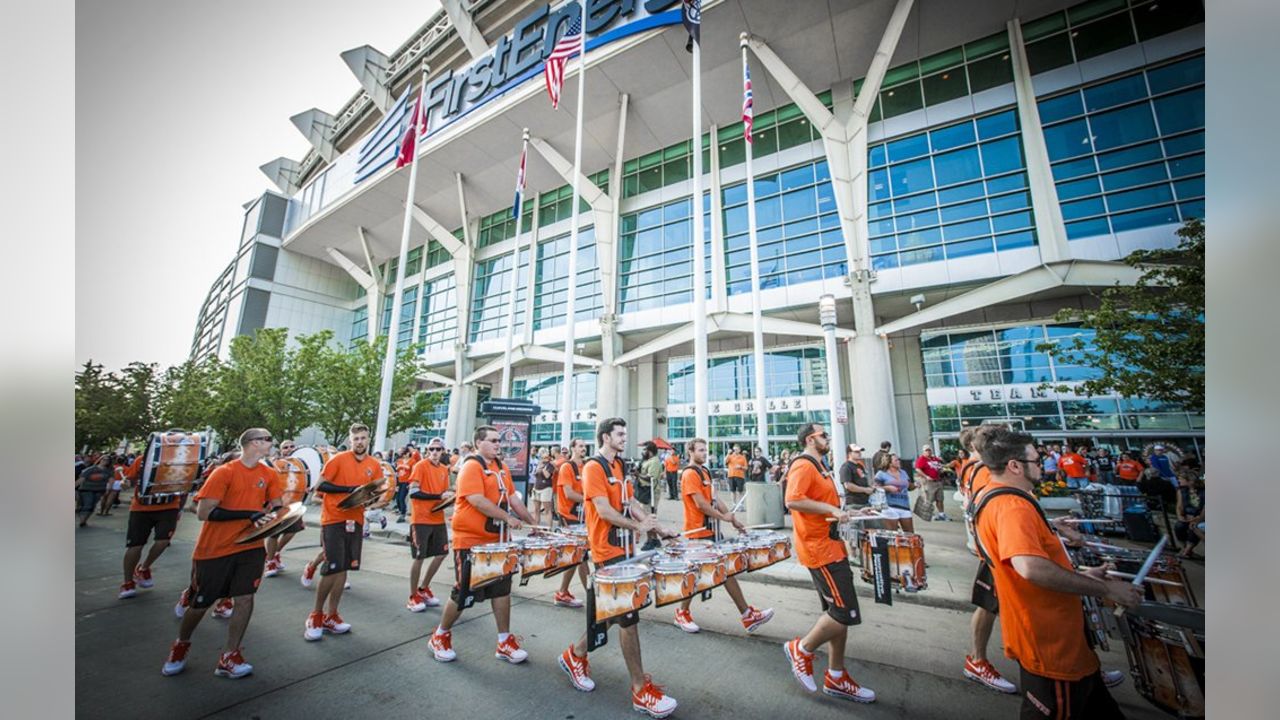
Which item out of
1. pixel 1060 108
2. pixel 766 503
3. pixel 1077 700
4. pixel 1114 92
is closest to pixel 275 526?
pixel 1077 700

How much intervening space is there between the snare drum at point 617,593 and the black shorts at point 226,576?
319cm

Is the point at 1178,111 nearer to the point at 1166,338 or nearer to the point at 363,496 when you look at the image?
the point at 1166,338

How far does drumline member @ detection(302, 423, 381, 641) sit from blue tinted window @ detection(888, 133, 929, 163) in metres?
23.1

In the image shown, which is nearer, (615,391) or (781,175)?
(781,175)

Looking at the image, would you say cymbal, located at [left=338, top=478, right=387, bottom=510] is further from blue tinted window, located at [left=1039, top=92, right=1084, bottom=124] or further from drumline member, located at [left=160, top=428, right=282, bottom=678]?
blue tinted window, located at [left=1039, top=92, right=1084, bottom=124]

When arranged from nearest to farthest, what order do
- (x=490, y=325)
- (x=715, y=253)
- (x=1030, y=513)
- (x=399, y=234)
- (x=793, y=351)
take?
(x=1030, y=513)
(x=715, y=253)
(x=793, y=351)
(x=490, y=325)
(x=399, y=234)

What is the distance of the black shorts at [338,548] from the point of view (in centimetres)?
533

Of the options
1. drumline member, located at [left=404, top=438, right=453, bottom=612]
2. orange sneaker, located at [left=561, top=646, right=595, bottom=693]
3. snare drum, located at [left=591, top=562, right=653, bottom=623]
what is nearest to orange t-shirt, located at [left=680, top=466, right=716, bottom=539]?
snare drum, located at [left=591, top=562, right=653, bottom=623]

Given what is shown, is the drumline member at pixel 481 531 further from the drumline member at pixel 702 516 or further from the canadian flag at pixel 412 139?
the canadian flag at pixel 412 139

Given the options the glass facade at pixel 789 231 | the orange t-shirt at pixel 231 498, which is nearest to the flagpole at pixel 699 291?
the orange t-shirt at pixel 231 498
